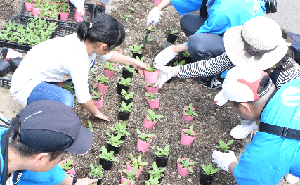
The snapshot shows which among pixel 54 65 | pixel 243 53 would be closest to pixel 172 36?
pixel 243 53

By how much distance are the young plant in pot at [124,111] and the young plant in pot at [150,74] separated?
48 cm

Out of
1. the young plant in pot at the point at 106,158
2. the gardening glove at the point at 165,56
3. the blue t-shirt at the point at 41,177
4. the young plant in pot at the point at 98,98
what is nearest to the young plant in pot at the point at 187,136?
the young plant in pot at the point at 106,158

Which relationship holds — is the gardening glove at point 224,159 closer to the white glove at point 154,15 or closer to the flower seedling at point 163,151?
the flower seedling at point 163,151

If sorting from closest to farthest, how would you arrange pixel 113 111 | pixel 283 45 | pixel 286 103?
pixel 286 103, pixel 283 45, pixel 113 111

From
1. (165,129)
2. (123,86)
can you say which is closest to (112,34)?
(123,86)

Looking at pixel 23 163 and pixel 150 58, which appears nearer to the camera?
pixel 23 163

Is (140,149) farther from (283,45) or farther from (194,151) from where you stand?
(283,45)

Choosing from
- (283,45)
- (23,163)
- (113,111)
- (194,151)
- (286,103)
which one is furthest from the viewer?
(113,111)

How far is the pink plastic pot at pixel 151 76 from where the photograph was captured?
326cm

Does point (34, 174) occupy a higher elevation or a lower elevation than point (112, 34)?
lower

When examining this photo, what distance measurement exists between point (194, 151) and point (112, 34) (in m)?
1.35

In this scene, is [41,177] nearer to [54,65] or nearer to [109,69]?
[54,65]

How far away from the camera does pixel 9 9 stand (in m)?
4.09

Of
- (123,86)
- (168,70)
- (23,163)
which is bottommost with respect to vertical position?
(123,86)
